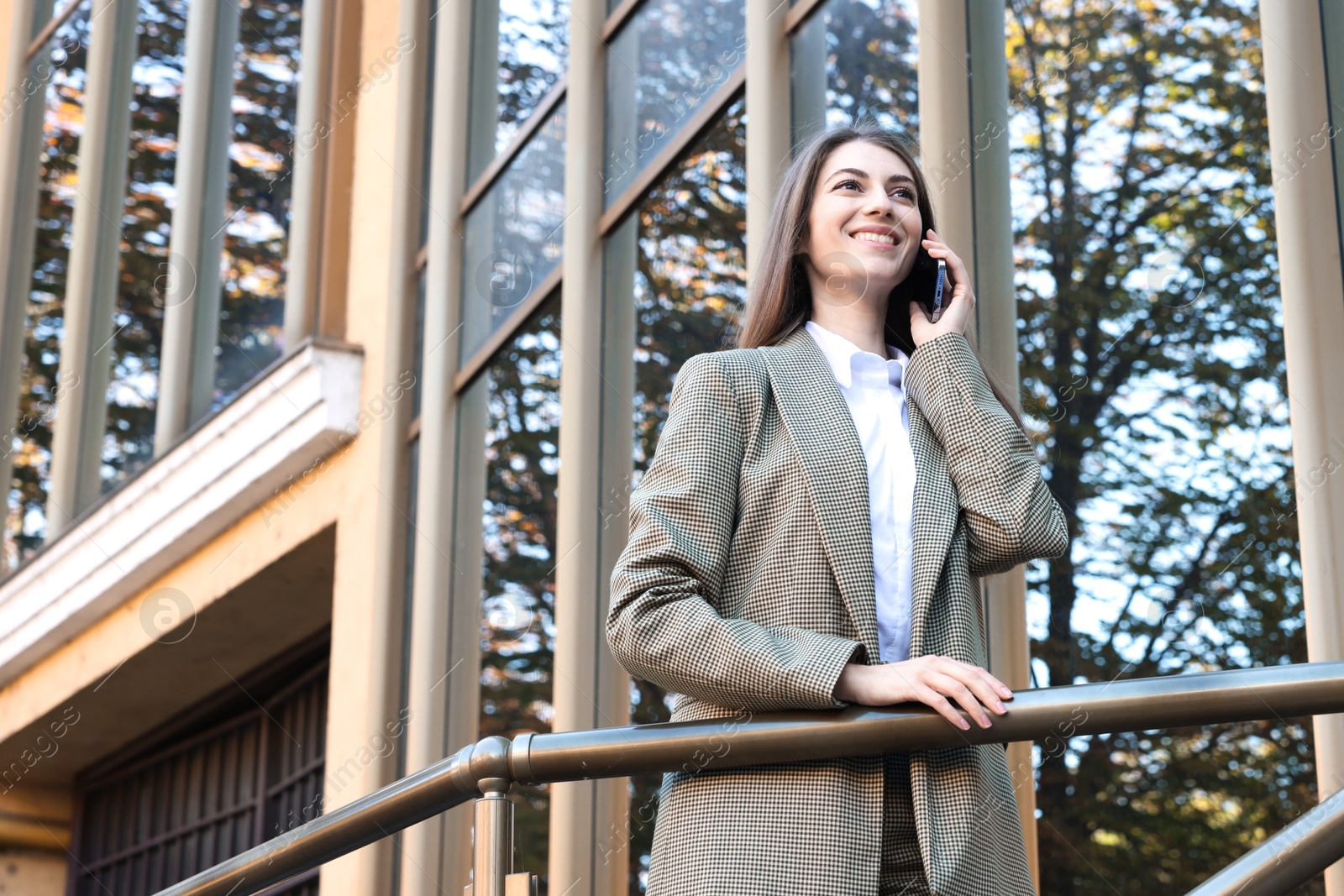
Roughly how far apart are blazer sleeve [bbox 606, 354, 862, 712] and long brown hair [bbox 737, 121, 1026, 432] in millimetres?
301

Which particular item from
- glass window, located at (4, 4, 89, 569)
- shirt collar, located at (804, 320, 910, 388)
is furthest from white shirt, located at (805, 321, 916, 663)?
glass window, located at (4, 4, 89, 569)

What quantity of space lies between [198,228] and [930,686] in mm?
9142

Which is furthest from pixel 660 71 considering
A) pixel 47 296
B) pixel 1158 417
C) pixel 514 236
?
pixel 47 296

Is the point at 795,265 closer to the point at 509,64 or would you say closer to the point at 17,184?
the point at 509,64

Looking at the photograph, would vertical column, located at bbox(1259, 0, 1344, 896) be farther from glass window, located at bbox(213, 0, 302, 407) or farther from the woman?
glass window, located at bbox(213, 0, 302, 407)

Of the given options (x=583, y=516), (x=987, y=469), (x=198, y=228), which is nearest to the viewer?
(x=987, y=469)

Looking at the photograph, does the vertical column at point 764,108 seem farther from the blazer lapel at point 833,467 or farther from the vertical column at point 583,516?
the blazer lapel at point 833,467

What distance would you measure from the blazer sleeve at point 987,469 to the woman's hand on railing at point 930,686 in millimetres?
350

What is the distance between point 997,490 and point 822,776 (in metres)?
0.52

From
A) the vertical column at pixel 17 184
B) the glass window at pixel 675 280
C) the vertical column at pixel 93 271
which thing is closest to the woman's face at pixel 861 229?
the glass window at pixel 675 280

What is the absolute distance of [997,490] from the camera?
263cm

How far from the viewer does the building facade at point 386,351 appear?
200 inches

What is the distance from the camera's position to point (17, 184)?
43.3ft

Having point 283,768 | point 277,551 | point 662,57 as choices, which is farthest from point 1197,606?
point 283,768
